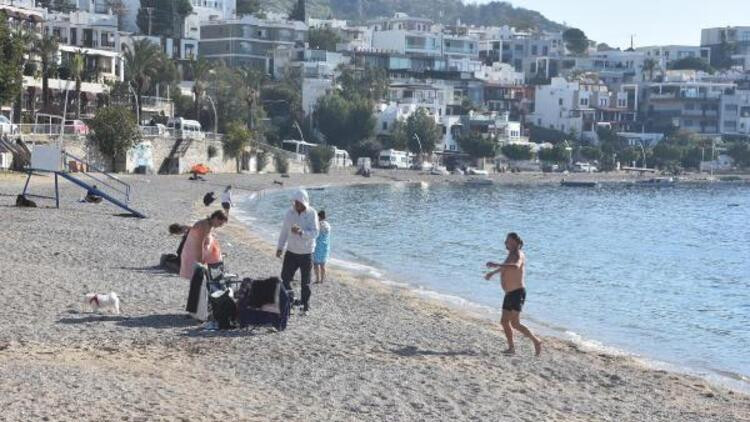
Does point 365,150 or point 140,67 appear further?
point 365,150

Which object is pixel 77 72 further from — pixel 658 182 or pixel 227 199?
pixel 658 182

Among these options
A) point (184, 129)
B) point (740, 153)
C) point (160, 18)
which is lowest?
point (740, 153)

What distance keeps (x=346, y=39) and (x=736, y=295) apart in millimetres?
126899

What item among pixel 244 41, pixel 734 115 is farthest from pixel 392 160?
pixel 734 115

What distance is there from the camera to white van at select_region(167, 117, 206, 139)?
2948 inches

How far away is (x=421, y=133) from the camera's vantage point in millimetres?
114625

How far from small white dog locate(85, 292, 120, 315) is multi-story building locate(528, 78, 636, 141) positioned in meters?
132

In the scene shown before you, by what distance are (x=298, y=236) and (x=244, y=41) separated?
118743 mm

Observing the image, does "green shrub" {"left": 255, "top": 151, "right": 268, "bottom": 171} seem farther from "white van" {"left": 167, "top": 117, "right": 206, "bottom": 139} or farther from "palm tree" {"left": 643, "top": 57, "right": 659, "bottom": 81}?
"palm tree" {"left": 643, "top": 57, "right": 659, "bottom": 81}

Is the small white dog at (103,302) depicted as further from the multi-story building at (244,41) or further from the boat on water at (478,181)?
the multi-story building at (244,41)

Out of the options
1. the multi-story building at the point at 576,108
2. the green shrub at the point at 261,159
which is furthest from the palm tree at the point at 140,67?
the multi-story building at the point at 576,108

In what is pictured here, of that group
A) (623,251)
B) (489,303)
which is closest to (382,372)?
(489,303)

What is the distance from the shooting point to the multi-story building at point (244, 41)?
131875mm

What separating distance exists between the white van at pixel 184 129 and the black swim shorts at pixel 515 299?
201 feet
